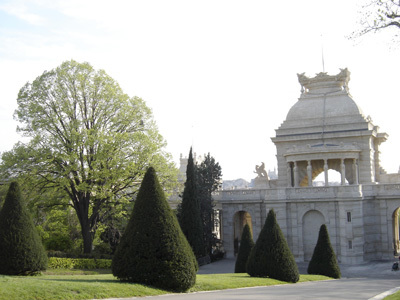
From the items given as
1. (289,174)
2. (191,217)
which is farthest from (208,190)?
(289,174)

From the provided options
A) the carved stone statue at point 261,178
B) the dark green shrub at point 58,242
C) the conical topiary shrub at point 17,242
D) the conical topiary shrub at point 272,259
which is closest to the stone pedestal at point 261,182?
the carved stone statue at point 261,178

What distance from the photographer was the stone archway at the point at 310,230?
4522 cm

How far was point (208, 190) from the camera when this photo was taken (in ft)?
160

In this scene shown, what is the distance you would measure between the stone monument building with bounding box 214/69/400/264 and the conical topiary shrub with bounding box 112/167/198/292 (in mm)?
25243

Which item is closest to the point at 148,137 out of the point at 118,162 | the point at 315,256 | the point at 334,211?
the point at 118,162

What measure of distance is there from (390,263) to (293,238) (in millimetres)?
8030

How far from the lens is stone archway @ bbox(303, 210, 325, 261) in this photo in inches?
1780

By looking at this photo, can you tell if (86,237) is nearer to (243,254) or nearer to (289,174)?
(243,254)

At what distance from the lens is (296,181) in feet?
172

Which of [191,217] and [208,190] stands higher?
[208,190]

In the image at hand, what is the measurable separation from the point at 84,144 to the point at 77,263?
8.02 metres

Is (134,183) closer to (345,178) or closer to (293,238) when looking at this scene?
(293,238)

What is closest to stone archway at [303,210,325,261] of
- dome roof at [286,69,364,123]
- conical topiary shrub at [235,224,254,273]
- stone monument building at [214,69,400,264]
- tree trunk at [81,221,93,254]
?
stone monument building at [214,69,400,264]

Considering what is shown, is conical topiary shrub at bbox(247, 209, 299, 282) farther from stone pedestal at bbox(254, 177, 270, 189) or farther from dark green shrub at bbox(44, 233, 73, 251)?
stone pedestal at bbox(254, 177, 270, 189)
